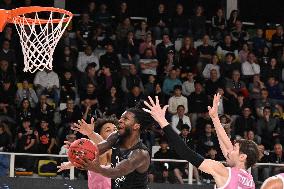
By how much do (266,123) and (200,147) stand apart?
1.78m

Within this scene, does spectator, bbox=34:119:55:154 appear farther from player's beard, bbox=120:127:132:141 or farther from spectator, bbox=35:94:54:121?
player's beard, bbox=120:127:132:141

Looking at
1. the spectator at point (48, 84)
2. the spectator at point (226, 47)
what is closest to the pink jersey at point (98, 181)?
the spectator at point (48, 84)

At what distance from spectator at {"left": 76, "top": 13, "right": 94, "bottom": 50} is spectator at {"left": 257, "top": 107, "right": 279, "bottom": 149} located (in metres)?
4.05

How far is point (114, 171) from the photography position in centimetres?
656

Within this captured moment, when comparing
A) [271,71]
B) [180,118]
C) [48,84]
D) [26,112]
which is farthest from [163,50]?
[26,112]

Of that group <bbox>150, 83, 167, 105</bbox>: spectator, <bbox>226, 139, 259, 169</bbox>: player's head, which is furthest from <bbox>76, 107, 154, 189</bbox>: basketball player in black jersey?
<bbox>150, 83, 167, 105</bbox>: spectator

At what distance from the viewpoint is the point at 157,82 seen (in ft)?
52.5

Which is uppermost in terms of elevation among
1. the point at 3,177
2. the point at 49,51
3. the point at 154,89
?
the point at 49,51

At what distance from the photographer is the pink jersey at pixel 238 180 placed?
6008 mm

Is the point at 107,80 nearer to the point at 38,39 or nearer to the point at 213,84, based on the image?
the point at 213,84

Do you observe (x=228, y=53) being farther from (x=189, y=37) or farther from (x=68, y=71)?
(x=68, y=71)

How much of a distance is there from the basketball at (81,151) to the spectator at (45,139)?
7.19 m

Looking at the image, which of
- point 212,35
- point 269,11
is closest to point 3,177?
point 212,35

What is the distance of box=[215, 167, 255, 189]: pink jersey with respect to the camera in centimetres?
601
